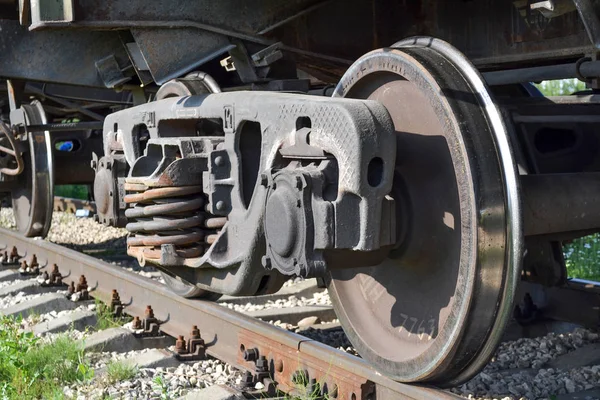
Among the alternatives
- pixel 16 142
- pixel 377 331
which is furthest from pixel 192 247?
pixel 16 142

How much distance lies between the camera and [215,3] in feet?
13.0

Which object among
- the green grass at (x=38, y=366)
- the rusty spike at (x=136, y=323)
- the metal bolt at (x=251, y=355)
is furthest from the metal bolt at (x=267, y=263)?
the rusty spike at (x=136, y=323)

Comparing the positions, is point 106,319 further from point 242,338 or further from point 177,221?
point 177,221

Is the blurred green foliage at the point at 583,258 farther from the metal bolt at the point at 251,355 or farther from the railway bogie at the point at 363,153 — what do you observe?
the metal bolt at the point at 251,355

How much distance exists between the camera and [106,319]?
4.80m

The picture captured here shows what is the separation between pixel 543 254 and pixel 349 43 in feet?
4.46

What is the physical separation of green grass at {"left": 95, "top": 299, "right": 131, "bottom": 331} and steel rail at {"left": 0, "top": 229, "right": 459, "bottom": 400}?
0.28 feet

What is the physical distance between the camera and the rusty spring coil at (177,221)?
11.5 ft

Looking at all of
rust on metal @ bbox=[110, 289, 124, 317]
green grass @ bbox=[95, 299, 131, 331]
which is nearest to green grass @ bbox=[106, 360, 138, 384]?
green grass @ bbox=[95, 299, 131, 331]

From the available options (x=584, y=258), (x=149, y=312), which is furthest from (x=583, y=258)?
(x=149, y=312)

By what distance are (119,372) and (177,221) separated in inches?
28.0

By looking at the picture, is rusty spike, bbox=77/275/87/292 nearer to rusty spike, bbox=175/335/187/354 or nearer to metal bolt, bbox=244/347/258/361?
rusty spike, bbox=175/335/187/354

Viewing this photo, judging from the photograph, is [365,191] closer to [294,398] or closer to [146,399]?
[294,398]

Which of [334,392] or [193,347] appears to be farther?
[193,347]
